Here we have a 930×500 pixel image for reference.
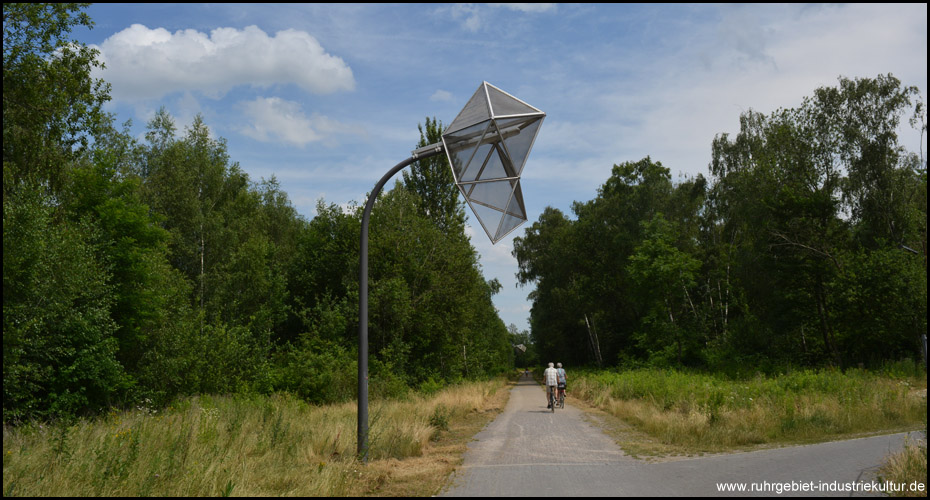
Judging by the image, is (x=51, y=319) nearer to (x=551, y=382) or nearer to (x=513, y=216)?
(x=513, y=216)

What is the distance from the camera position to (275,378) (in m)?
24.4

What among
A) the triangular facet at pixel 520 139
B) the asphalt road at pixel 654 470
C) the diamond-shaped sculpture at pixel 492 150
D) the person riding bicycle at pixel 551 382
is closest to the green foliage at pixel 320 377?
the person riding bicycle at pixel 551 382

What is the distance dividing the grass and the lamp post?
89 cm

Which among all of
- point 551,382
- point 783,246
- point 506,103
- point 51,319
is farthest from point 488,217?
point 783,246

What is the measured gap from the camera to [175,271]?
28.5 metres

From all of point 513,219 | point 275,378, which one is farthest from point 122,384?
point 513,219

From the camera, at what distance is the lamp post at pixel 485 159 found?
8.27m

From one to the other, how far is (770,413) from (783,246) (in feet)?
80.1

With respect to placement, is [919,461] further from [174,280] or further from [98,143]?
[98,143]

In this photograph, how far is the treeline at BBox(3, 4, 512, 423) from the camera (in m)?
12.4

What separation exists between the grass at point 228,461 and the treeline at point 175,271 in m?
5.78

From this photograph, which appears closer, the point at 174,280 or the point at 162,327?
the point at 162,327

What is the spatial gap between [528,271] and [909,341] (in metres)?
31.8

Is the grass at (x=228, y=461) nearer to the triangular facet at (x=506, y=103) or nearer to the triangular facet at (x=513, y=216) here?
the triangular facet at (x=513, y=216)
